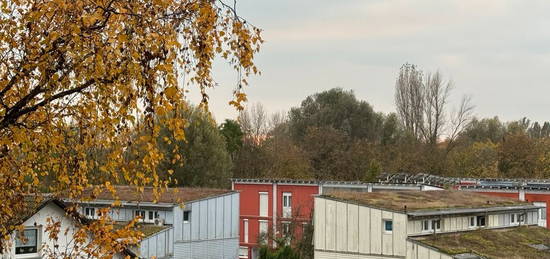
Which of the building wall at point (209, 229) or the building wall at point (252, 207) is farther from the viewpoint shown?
the building wall at point (252, 207)

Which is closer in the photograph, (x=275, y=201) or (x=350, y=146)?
(x=275, y=201)

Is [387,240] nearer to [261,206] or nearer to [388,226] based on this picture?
[388,226]

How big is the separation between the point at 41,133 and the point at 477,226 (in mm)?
31842

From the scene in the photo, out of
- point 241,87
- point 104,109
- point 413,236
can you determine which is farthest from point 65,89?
point 413,236

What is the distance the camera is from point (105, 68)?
7.84 m

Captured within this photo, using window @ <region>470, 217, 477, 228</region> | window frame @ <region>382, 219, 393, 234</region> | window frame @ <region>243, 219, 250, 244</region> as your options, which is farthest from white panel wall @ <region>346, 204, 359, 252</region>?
window frame @ <region>243, 219, 250, 244</region>

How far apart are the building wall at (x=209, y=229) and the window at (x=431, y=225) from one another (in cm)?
1309

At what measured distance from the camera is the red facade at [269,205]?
51.5m

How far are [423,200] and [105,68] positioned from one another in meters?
31.0

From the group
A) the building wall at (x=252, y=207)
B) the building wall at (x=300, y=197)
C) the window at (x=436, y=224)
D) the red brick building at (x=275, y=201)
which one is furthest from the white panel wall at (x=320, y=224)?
the building wall at (x=252, y=207)

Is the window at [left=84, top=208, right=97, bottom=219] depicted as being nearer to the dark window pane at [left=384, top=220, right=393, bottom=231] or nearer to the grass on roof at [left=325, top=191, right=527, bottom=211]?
the grass on roof at [left=325, top=191, right=527, bottom=211]

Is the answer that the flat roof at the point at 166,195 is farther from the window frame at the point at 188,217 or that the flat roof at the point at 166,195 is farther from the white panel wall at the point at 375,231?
the white panel wall at the point at 375,231

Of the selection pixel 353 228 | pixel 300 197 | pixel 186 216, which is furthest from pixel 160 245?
pixel 300 197

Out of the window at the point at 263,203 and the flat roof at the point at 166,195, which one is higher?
the flat roof at the point at 166,195
